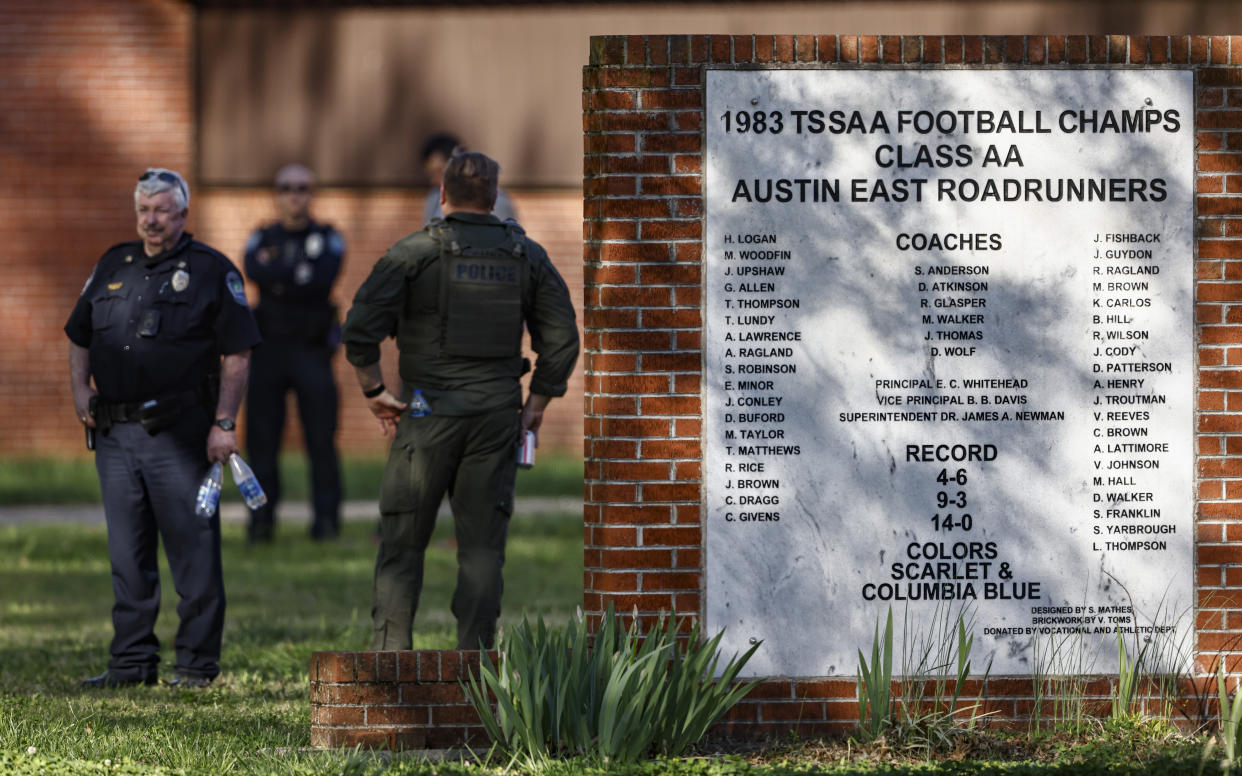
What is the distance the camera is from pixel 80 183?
57.3 feet

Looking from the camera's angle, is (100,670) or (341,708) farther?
(100,670)

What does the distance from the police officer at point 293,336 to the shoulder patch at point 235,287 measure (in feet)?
13.5

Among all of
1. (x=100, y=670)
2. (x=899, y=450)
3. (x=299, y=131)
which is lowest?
(x=100, y=670)

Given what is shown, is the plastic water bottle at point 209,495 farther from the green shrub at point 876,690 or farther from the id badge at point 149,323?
the green shrub at point 876,690

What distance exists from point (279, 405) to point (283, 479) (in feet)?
15.1

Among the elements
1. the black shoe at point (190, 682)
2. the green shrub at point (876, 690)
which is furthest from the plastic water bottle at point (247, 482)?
the green shrub at point (876, 690)

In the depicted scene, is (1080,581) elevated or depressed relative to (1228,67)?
depressed

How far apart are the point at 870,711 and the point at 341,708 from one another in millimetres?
1768

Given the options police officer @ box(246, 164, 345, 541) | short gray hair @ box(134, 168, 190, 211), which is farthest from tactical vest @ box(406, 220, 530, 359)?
police officer @ box(246, 164, 345, 541)

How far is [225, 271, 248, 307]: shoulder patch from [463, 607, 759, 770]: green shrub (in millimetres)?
2449

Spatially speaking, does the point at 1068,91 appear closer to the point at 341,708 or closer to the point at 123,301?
the point at 341,708

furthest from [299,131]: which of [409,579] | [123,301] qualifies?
[409,579]

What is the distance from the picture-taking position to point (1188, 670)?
5750 mm

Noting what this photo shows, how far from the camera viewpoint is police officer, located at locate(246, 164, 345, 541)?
11.3 metres
